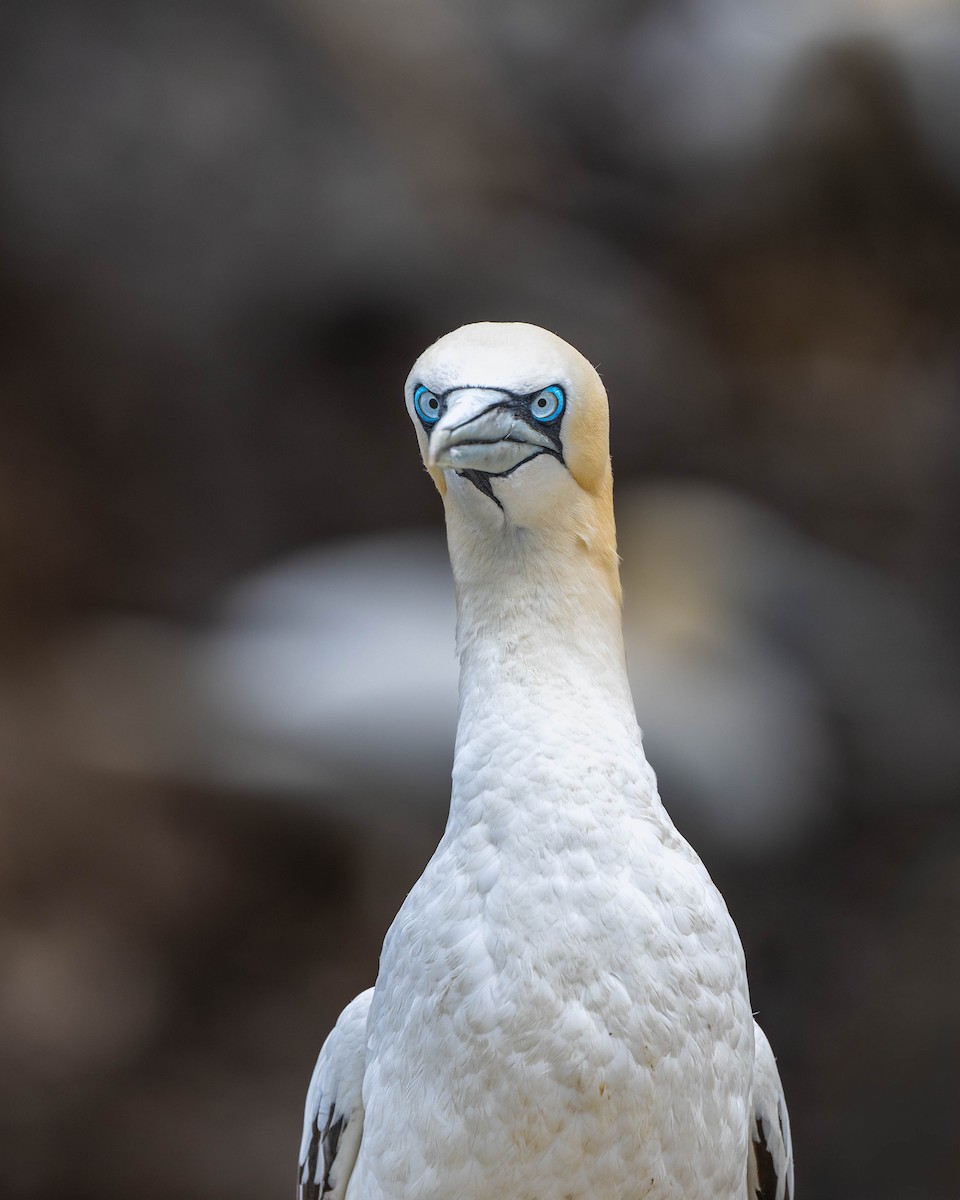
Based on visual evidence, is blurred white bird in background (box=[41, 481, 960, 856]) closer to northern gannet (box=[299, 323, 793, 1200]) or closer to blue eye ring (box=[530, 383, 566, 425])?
northern gannet (box=[299, 323, 793, 1200])

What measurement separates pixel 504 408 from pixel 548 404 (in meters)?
0.07

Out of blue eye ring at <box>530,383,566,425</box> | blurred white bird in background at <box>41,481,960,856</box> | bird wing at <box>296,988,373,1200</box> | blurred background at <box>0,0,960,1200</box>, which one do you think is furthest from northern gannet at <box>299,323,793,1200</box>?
blurred background at <box>0,0,960,1200</box>

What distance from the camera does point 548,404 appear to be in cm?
137

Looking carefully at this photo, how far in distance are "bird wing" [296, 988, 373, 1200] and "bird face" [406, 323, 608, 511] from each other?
0.78m

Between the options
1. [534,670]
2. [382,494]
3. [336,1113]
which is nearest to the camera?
[534,670]

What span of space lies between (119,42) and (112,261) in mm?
593

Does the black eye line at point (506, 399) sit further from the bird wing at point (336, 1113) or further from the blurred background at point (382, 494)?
the blurred background at point (382, 494)

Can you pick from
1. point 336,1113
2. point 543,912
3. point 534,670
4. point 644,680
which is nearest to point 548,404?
point 534,670

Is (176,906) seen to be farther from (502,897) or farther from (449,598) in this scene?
(502,897)

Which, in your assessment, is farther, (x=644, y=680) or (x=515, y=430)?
(x=644, y=680)

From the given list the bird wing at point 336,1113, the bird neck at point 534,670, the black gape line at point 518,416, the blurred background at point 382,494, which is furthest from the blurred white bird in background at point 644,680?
the black gape line at point 518,416

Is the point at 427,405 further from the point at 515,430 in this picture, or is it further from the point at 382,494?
the point at 382,494

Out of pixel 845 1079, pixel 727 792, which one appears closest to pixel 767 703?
pixel 727 792

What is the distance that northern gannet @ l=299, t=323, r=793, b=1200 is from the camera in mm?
1339
